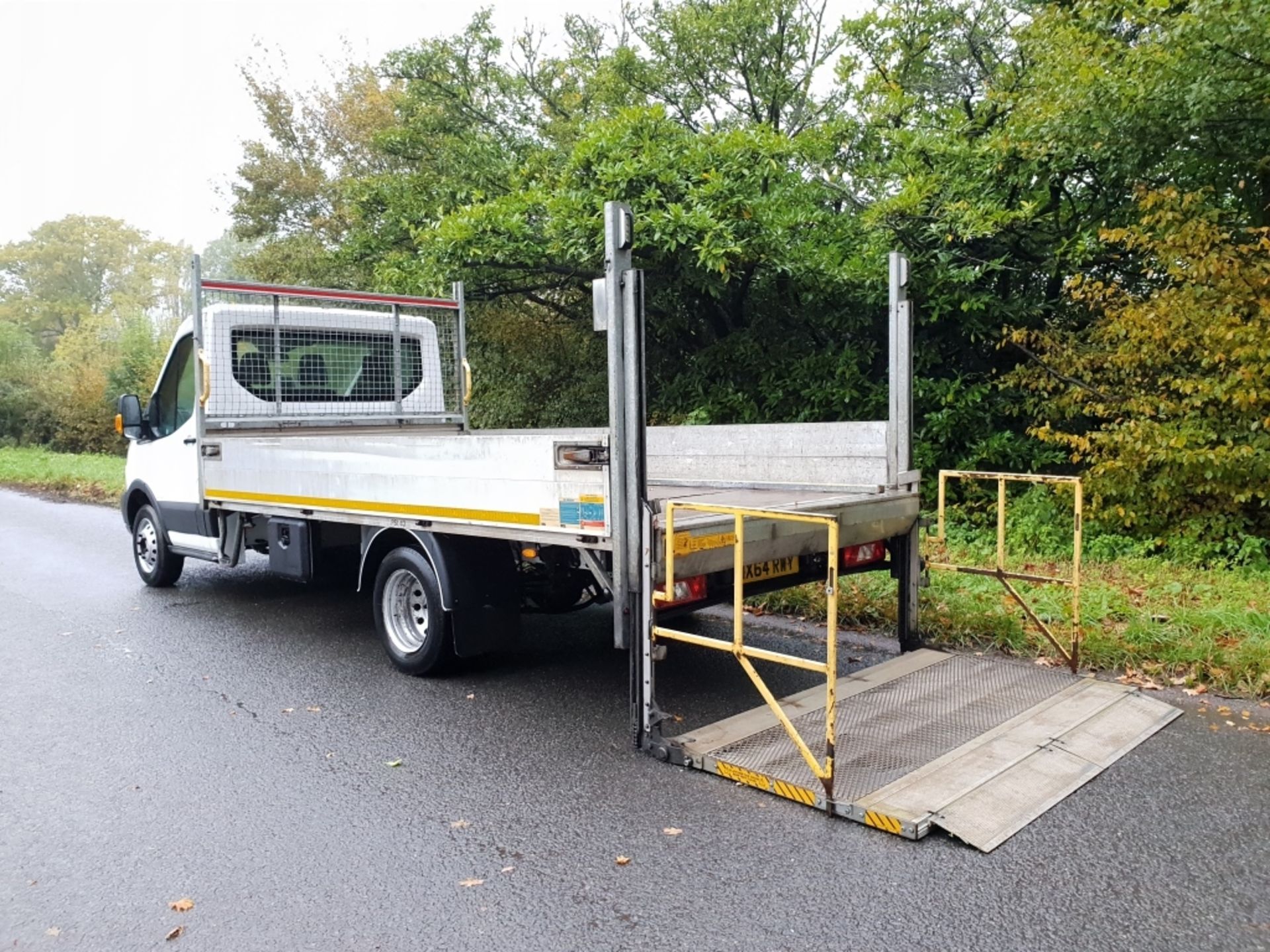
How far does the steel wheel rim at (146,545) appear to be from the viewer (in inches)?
348

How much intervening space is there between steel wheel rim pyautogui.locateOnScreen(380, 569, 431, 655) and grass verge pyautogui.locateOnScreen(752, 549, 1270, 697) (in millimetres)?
2600

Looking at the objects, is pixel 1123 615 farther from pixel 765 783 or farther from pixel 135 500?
pixel 135 500

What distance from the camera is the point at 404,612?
5855mm

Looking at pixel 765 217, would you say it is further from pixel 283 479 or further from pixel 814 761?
pixel 814 761

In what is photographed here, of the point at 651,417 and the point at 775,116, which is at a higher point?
the point at 775,116

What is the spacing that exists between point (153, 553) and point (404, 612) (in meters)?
4.29

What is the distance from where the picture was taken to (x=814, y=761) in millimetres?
3811

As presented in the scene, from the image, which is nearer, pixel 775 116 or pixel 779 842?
pixel 779 842

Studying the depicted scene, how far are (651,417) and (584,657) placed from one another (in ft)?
20.3

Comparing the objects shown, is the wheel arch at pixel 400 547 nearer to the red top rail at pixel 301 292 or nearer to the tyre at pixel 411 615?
the tyre at pixel 411 615

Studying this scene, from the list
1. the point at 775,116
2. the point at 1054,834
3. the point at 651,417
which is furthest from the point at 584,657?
the point at 775,116

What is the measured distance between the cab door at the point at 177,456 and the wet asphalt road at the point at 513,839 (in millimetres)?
2178

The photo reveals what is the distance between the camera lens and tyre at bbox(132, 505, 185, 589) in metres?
8.55

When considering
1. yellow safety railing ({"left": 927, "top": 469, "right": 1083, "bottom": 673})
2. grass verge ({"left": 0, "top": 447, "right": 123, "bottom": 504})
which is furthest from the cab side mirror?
grass verge ({"left": 0, "top": 447, "right": 123, "bottom": 504})
